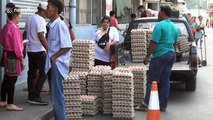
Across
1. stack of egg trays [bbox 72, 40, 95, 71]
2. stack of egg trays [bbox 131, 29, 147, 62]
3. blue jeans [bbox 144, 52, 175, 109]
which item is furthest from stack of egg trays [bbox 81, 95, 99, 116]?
stack of egg trays [bbox 131, 29, 147, 62]

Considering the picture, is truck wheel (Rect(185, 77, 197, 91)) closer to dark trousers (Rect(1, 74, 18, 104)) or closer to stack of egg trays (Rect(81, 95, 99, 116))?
stack of egg trays (Rect(81, 95, 99, 116))

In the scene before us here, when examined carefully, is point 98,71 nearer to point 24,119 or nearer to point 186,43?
point 24,119

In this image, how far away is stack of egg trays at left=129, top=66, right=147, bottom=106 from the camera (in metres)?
8.03

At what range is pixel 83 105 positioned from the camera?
7449 mm

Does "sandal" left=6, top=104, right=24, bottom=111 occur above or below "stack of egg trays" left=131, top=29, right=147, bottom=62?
below

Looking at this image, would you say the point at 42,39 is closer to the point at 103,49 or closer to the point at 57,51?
the point at 57,51

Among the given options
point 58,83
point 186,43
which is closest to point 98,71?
point 58,83

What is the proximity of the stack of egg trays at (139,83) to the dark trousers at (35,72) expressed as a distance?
164cm

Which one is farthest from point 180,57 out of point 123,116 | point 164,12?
point 123,116

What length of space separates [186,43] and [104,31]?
2.07 metres

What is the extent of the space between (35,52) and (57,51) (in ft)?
6.67

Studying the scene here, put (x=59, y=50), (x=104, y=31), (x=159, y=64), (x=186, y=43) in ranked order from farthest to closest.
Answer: (x=186, y=43), (x=104, y=31), (x=159, y=64), (x=59, y=50)

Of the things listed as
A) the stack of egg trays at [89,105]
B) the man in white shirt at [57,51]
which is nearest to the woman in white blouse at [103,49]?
the stack of egg trays at [89,105]

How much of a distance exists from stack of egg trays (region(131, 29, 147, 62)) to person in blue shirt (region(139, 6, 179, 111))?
1.74m
